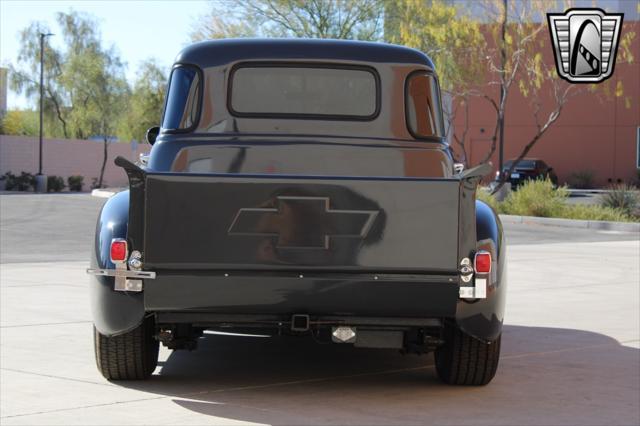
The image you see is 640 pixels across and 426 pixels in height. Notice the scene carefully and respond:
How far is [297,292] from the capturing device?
6.04m

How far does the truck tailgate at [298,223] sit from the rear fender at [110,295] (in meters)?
0.32

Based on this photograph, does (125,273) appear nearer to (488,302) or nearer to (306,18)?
(488,302)

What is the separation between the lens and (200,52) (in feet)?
24.8

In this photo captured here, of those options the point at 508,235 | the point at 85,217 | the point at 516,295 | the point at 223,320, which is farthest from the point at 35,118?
the point at 223,320

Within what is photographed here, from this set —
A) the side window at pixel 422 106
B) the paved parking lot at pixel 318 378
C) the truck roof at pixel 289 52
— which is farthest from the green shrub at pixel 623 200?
the truck roof at pixel 289 52

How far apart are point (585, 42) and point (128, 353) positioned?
3494 centimetres

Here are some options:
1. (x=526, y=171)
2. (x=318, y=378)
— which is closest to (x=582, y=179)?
(x=526, y=171)

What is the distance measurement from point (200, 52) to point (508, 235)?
1678 cm

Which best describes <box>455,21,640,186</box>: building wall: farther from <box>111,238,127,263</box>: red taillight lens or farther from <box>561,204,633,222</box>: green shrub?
<box>111,238,127,263</box>: red taillight lens

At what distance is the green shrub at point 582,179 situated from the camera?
55.1 meters

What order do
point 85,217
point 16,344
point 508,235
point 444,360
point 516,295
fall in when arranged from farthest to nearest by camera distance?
point 85,217, point 508,235, point 516,295, point 16,344, point 444,360

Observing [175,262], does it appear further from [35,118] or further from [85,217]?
[35,118]

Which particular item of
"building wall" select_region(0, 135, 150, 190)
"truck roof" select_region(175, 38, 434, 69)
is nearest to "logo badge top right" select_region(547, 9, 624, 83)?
"building wall" select_region(0, 135, 150, 190)

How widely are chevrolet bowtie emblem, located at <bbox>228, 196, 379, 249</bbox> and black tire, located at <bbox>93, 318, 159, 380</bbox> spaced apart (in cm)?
107
